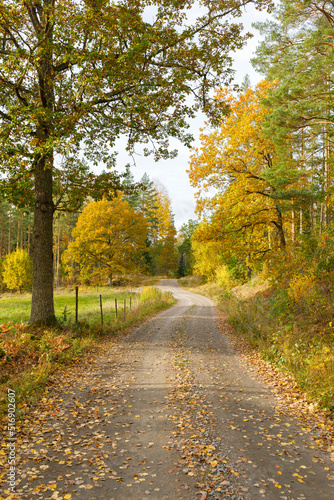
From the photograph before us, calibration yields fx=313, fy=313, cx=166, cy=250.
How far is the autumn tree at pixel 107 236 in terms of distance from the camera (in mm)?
31453

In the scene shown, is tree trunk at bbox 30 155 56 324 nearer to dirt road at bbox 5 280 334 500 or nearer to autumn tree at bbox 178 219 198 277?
dirt road at bbox 5 280 334 500

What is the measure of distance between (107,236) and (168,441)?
95.7ft

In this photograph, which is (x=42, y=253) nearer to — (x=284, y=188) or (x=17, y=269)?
(x=284, y=188)

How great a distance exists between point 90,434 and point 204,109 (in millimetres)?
10483

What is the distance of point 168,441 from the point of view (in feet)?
15.4

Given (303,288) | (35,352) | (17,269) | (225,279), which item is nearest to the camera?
(35,352)

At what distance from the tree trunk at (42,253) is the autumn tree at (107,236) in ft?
66.6

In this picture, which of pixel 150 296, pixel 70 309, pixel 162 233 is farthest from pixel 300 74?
pixel 162 233

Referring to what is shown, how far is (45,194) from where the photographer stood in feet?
35.4

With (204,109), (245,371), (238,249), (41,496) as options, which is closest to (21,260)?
(238,249)

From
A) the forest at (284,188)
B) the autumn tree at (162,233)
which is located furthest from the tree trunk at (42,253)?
the autumn tree at (162,233)

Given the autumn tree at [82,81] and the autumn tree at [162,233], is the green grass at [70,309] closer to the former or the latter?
the autumn tree at [82,81]

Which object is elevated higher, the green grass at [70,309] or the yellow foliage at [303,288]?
the yellow foliage at [303,288]

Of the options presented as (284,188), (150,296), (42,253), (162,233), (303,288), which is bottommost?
(150,296)
